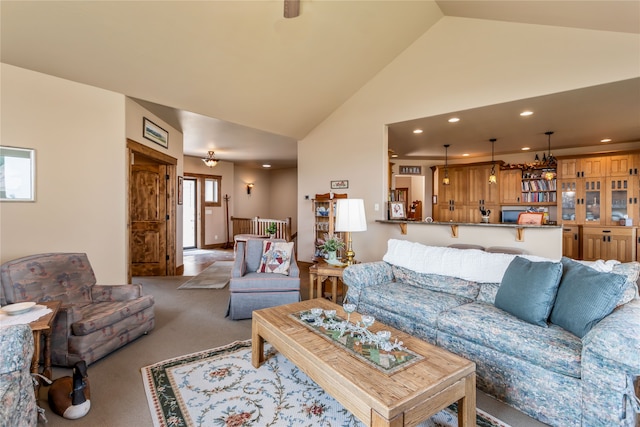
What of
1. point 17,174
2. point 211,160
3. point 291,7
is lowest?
point 17,174

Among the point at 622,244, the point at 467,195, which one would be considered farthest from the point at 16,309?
the point at 622,244

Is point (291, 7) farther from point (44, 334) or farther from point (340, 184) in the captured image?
point (340, 184)

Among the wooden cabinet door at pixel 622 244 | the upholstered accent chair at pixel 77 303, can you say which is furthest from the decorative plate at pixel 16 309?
the wooden cabinet door at pixel 622 244

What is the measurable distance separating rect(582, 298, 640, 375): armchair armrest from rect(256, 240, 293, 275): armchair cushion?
2820mm

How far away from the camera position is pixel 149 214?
5.57 m

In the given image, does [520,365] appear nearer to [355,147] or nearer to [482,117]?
[482,117]

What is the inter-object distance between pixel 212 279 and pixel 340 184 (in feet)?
9.46

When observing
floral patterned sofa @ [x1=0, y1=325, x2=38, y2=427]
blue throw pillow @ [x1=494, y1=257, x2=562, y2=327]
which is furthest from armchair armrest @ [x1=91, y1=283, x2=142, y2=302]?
blue throw pillow @ [x1=494, y1=257, x2=562, y2=327]

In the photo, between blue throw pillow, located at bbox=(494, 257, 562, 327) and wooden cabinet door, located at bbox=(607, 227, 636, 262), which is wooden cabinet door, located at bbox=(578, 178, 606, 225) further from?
blue throw pillow, located at bbox=(494, 257, 562, 327)

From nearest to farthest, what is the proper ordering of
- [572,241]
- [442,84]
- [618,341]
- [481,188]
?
1. [618,341]
2. [442,84]
3. [572,241]
4. [481,188]

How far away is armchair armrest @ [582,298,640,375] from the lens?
1.48m

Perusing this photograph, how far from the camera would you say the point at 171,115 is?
15.6ft

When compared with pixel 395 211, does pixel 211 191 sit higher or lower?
higher

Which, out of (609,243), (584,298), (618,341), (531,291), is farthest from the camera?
(609,243)
